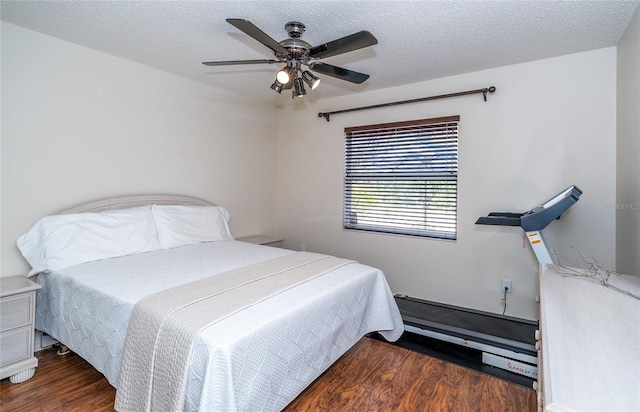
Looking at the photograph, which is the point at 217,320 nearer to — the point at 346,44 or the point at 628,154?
the point at 346,44

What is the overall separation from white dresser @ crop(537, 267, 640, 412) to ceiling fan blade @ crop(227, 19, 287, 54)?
1942mm

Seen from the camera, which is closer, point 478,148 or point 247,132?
point 478,148

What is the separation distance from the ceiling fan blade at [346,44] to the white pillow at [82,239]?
2.10 metres

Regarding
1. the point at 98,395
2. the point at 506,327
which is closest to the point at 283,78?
the point at 98,395

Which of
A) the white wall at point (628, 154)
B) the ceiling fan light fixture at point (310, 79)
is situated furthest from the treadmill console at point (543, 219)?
the ceiling fan light fixture at point (310, 79)

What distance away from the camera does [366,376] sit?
2.19 metres

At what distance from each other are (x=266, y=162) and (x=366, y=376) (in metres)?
3.09

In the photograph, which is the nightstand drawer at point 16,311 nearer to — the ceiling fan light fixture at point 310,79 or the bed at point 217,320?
the bed at point 217,320

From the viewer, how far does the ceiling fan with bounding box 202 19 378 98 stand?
1.78m

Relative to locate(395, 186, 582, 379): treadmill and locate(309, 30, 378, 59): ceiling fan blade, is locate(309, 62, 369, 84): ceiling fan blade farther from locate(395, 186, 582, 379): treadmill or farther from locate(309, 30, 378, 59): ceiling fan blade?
locate(395, 186, 582, 379): treadmill

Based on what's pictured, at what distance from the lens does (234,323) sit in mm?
1466

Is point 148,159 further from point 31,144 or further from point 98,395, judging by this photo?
point 98,395

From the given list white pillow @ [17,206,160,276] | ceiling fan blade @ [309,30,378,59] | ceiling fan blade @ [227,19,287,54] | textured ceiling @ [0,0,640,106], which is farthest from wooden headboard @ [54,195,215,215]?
ceiling fan blade @ [309,30,378,59]

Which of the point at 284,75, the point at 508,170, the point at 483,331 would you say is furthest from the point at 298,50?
the point at 483,331
